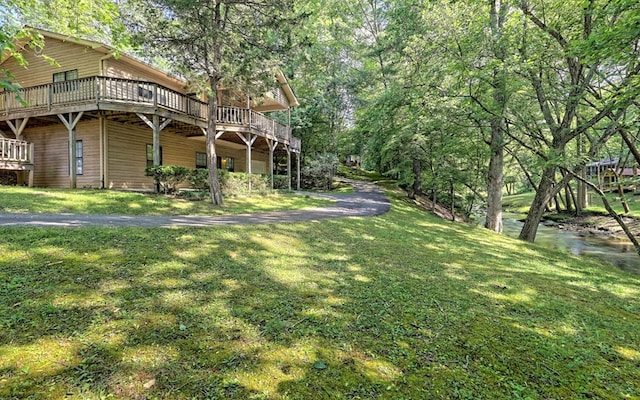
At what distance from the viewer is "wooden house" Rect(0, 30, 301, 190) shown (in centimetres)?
1220

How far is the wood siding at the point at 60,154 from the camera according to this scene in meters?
13.7

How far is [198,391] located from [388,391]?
4.55 feet

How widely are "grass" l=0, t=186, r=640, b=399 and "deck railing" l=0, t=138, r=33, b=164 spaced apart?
1005cm

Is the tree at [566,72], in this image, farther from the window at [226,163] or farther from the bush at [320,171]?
the window at [226,163]

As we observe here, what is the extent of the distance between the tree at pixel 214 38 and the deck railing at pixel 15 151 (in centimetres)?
736

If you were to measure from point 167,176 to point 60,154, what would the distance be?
21.3 feet

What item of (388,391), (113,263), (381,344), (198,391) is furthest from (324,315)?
(113,263)

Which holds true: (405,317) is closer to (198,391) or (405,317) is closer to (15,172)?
(198,391)

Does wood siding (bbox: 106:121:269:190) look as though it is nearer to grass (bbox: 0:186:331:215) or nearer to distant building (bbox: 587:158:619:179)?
grass (bbox: 0:186:331:215)

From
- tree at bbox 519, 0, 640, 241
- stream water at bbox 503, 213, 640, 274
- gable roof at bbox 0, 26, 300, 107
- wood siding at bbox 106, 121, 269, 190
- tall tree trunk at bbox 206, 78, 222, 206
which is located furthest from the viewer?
wood siding at bbox 106, 121, 269, 190

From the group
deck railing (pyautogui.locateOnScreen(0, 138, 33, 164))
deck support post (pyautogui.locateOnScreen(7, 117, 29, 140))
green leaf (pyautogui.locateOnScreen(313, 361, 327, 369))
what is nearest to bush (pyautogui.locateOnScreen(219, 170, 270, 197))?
deck railing (pyautogui.locateOnScreen(0, 138, 33, 164))

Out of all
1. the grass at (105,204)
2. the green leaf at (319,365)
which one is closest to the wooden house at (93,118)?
the grass at (105,204)

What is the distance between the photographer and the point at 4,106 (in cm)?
1369

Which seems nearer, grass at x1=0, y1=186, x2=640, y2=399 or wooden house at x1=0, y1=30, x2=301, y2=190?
grass at x1=0, y1=186, x2=640, y2=399
